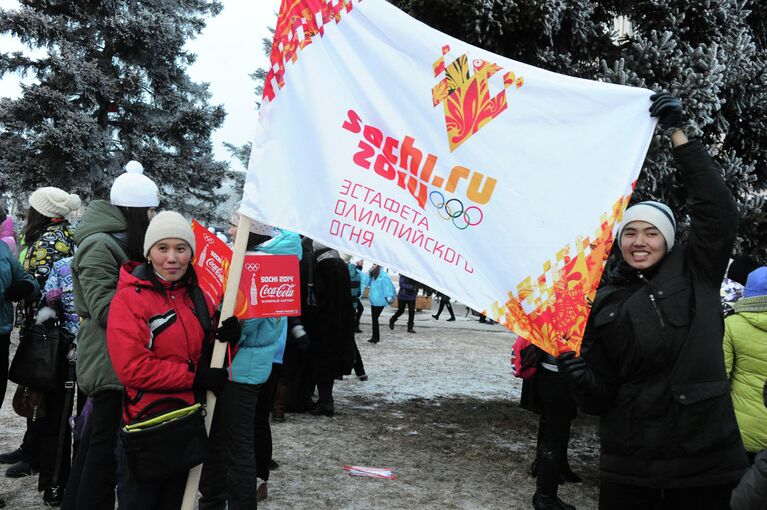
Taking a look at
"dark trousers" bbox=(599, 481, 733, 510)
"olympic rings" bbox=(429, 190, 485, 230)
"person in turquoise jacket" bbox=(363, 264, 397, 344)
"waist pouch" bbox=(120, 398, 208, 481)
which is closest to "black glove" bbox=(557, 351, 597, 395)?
"dark trousers" bbox=(599, 481, 733, 510)

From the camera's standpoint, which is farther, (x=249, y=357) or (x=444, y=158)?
(x=249, y=357)

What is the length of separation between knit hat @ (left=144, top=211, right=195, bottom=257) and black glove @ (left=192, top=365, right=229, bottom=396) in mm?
616

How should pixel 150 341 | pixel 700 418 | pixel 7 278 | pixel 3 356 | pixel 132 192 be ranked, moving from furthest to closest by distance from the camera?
pixel 3 356 → pixel 7 278 → pixel 132 192 → pixel 150 341 → pixel 700 418

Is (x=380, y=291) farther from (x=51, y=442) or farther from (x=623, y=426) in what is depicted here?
(x=623, y=426)

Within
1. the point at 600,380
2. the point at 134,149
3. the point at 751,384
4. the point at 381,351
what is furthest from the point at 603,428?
the point at 134,149

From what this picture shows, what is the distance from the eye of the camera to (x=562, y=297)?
10.2ft

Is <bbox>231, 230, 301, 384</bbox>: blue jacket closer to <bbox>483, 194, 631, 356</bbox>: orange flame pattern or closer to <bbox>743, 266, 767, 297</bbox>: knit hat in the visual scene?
<bbox>483, 194, 631, 356</bbox>: orange flame pattern

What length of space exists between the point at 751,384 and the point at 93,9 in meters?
18.8

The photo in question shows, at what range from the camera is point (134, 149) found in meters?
19.6

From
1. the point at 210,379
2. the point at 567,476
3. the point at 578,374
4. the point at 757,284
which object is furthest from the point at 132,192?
the point at 567,476

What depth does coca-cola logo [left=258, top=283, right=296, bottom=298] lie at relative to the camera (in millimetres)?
3662

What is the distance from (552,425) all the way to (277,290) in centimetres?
244

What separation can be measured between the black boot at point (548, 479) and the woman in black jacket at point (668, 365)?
80.6 inches

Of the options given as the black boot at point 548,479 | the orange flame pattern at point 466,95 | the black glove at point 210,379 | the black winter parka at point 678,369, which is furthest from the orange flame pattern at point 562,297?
the black boot at point 548,479
